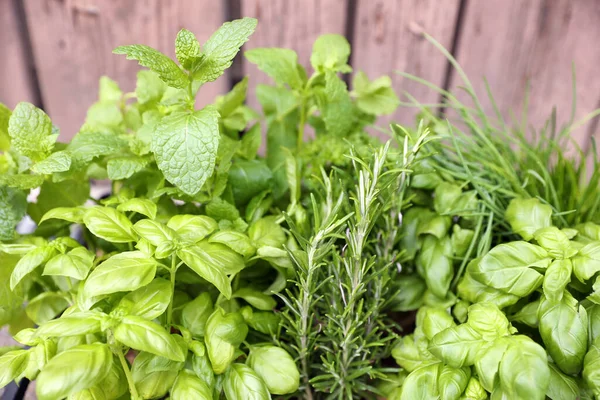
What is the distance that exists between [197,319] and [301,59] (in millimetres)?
604

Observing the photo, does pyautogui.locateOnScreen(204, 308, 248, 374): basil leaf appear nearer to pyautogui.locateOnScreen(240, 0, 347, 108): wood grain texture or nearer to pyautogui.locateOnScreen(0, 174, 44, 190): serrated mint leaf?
pyautogui.locateOnScreen(0, 174, 44, 190): serrated mint leaf

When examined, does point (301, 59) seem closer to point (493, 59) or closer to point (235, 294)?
point (493, 59)

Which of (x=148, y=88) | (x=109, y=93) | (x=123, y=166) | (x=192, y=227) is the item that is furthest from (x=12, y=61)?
(x=192, y=227)

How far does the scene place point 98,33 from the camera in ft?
3.12

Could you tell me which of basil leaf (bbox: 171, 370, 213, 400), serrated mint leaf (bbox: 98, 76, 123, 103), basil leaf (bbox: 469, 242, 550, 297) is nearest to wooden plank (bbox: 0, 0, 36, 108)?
serrated mint leaf (bbox: 98, 76, 123, 103)

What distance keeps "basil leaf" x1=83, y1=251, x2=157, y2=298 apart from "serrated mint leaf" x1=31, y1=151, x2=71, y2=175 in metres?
0.12

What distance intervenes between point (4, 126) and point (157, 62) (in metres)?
0.23

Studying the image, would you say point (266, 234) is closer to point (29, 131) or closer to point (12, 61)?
point (29, 131)

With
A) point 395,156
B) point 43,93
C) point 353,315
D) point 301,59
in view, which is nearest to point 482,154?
point 395,156

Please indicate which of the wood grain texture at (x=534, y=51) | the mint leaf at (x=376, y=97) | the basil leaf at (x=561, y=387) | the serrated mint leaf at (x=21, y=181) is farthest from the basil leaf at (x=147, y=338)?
the wood grain texture at (x=534, y=51)

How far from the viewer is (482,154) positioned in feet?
2.19

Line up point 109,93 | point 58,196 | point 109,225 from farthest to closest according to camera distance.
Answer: point 109,93, point 58,196, point 109,225

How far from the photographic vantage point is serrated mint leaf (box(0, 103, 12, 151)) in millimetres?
563

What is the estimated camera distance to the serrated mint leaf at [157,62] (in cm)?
46
